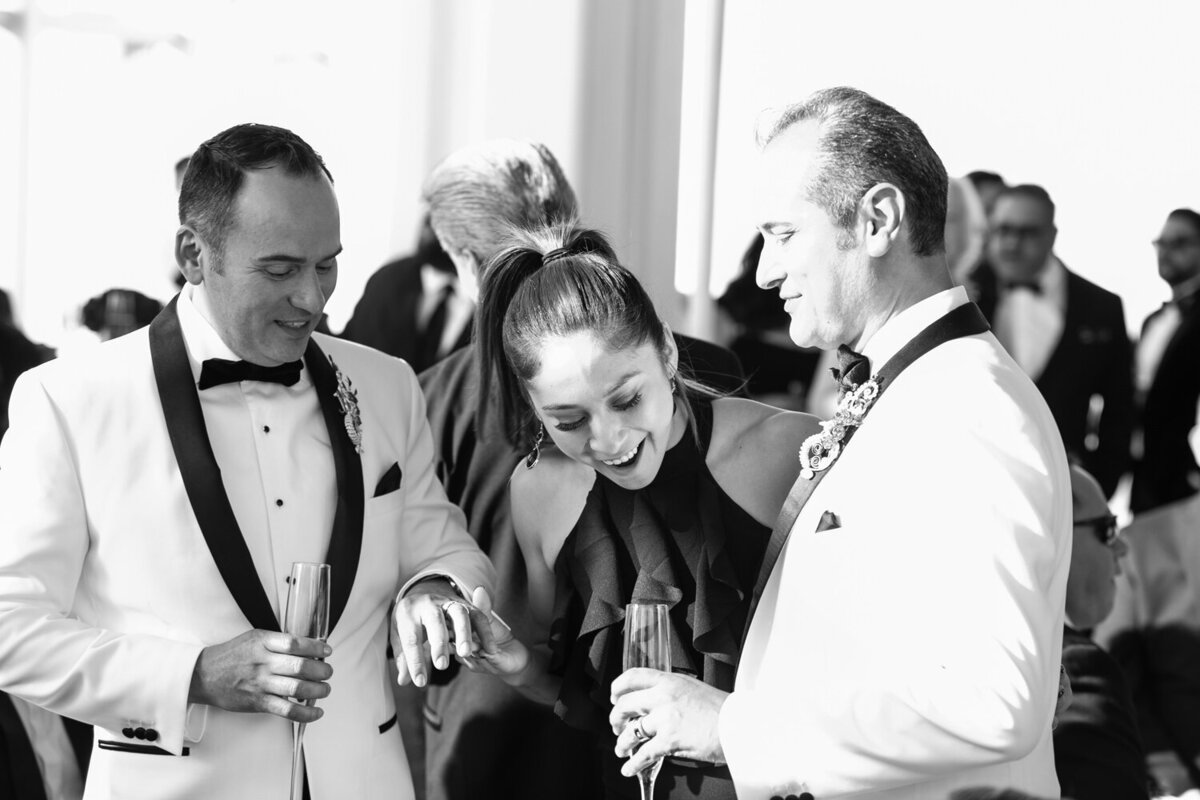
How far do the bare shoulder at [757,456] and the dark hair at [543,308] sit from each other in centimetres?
9

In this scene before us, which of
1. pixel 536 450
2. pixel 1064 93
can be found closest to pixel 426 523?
pixel 536 450

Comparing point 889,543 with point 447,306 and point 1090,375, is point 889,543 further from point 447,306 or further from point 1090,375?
point 447,306

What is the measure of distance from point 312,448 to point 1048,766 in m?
1.34

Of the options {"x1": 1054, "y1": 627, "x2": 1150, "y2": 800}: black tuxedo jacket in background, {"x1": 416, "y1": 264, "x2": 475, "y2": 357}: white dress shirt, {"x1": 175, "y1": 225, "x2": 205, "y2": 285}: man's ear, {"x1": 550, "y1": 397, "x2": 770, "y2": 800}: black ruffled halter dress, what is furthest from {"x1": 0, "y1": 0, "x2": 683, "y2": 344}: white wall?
{"x1": 550, "y1": 397, "x2": 770, "y2": 800}: black ruffled halter dress

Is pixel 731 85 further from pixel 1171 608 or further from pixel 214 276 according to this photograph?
pixel 214 276

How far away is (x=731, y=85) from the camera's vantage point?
18.1ft

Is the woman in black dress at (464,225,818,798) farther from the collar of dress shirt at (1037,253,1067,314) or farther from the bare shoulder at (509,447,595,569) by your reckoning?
the collar of dress shirt at (1037,253,1067,314)

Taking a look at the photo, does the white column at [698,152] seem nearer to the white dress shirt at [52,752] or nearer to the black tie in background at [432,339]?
the black tie in background at [432,339]

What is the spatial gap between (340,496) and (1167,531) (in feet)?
11.1

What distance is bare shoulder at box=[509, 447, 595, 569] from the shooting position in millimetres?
2598

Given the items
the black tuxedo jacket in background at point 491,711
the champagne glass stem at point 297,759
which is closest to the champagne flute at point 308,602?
the champagne glass stem at point 297,759

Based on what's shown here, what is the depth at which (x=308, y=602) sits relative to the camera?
2.07 metres

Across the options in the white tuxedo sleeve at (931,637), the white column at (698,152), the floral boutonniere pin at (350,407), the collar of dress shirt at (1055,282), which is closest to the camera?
the white tuxedo sleeve at (931,637)

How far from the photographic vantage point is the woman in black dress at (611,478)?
93.8 inches
